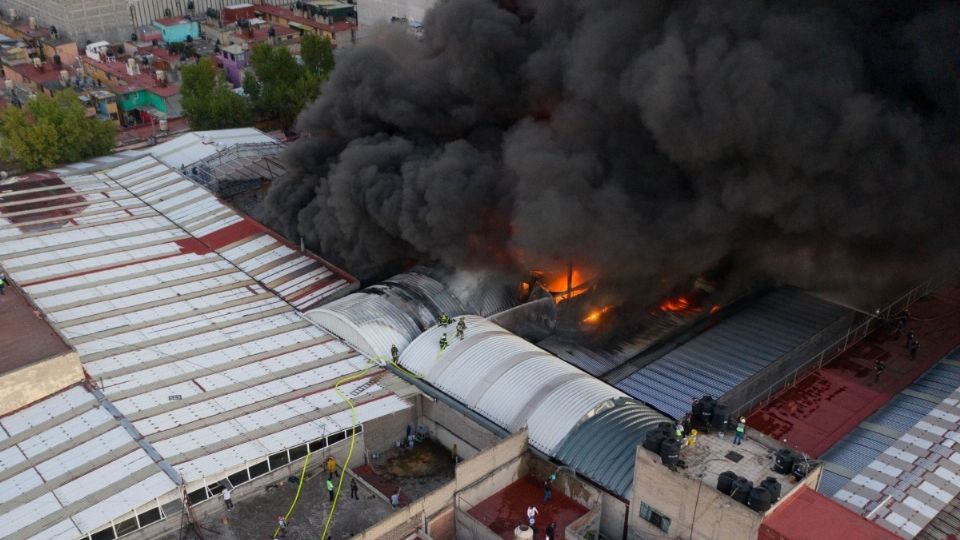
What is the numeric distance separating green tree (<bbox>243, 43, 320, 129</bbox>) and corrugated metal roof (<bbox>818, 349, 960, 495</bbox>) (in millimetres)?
37905

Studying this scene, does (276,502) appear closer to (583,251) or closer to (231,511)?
(231,511)

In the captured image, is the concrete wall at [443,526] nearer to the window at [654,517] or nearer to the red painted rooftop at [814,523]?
the window at [654,517]

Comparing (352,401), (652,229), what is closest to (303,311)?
(352,401)

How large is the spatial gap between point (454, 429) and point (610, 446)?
4.59 meters

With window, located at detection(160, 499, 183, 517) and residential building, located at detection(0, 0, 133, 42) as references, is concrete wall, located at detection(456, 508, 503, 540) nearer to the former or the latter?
window, located at detection(160, 499, 183, 517)

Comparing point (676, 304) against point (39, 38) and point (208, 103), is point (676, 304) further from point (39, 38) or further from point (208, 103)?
point (39, 38)

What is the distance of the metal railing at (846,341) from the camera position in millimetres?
23891

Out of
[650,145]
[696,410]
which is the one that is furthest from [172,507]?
[650,145]

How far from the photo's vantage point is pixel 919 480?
64.7 ft

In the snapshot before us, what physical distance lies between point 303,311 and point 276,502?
30.8 feet

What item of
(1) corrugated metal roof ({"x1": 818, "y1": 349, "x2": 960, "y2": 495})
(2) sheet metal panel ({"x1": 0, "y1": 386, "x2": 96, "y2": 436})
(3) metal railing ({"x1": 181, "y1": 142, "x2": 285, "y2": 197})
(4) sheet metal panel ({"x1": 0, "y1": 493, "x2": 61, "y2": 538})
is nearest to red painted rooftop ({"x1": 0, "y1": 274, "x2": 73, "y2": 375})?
(2) sheet metal panel ({"x1": 0, "y1": 386, "x2": 96, "y2": 436})

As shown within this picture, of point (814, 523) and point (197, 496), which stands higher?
point (814, 523)

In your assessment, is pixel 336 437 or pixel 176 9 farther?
pixel 176 9

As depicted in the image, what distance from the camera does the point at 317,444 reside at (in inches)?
819
